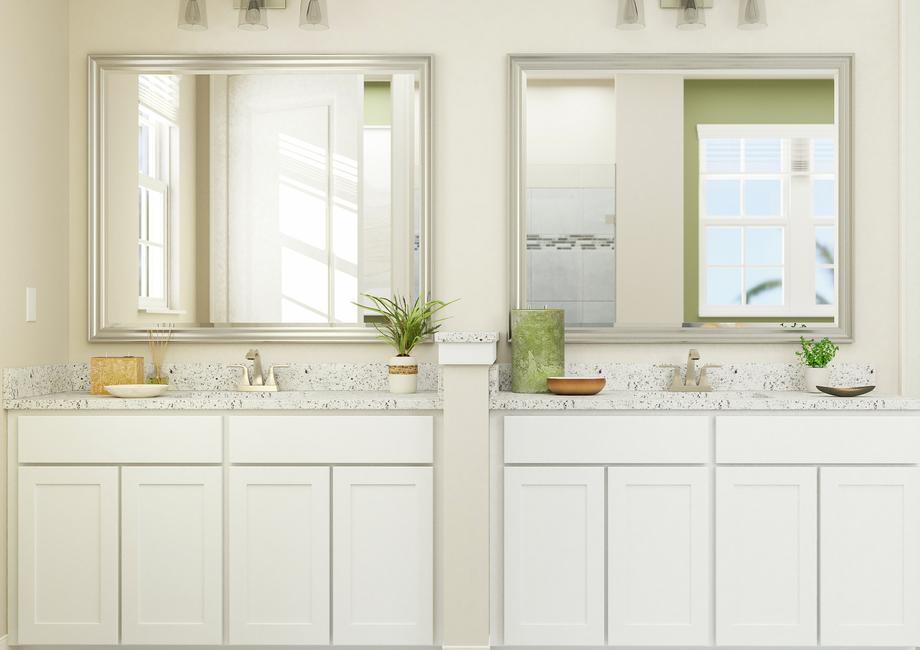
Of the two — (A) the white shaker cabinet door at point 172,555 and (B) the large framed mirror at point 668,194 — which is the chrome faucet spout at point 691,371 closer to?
(B) the large framed mirror at point 668,194

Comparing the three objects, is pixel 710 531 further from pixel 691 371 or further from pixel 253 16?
pixel 253 16

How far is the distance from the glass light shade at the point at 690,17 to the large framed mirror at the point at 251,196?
0.96 meters

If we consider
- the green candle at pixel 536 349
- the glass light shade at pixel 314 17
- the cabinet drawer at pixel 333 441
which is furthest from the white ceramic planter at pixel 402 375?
the glass light shade at pixel 314 17

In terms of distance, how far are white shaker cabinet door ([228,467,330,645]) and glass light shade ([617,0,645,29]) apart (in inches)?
71.8

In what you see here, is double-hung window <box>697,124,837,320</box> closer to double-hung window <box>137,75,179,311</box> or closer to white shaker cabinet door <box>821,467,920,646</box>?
white shaker cabinet door <box>821,467,920,646</box>

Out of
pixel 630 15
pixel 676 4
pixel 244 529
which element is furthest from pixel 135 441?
pixel 676 4

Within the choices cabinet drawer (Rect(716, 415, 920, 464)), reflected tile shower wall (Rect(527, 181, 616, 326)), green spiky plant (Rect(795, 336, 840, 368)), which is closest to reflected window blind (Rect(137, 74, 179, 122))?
reflected tile shower wall (Rect(527, 181, 616, 326))

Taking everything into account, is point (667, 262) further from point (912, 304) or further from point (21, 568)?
point (21, 568)

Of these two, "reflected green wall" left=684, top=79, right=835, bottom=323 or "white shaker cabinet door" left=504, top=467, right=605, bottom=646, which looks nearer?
"white shaker cabinet door" left=504, top=467, right=605, bottom=646

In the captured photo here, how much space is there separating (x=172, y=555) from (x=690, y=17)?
98.6 inches

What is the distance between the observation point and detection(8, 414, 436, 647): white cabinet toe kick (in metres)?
2.53

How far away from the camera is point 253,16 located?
284cm

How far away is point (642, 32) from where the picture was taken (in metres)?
2.93

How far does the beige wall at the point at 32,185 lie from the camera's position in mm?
2553
